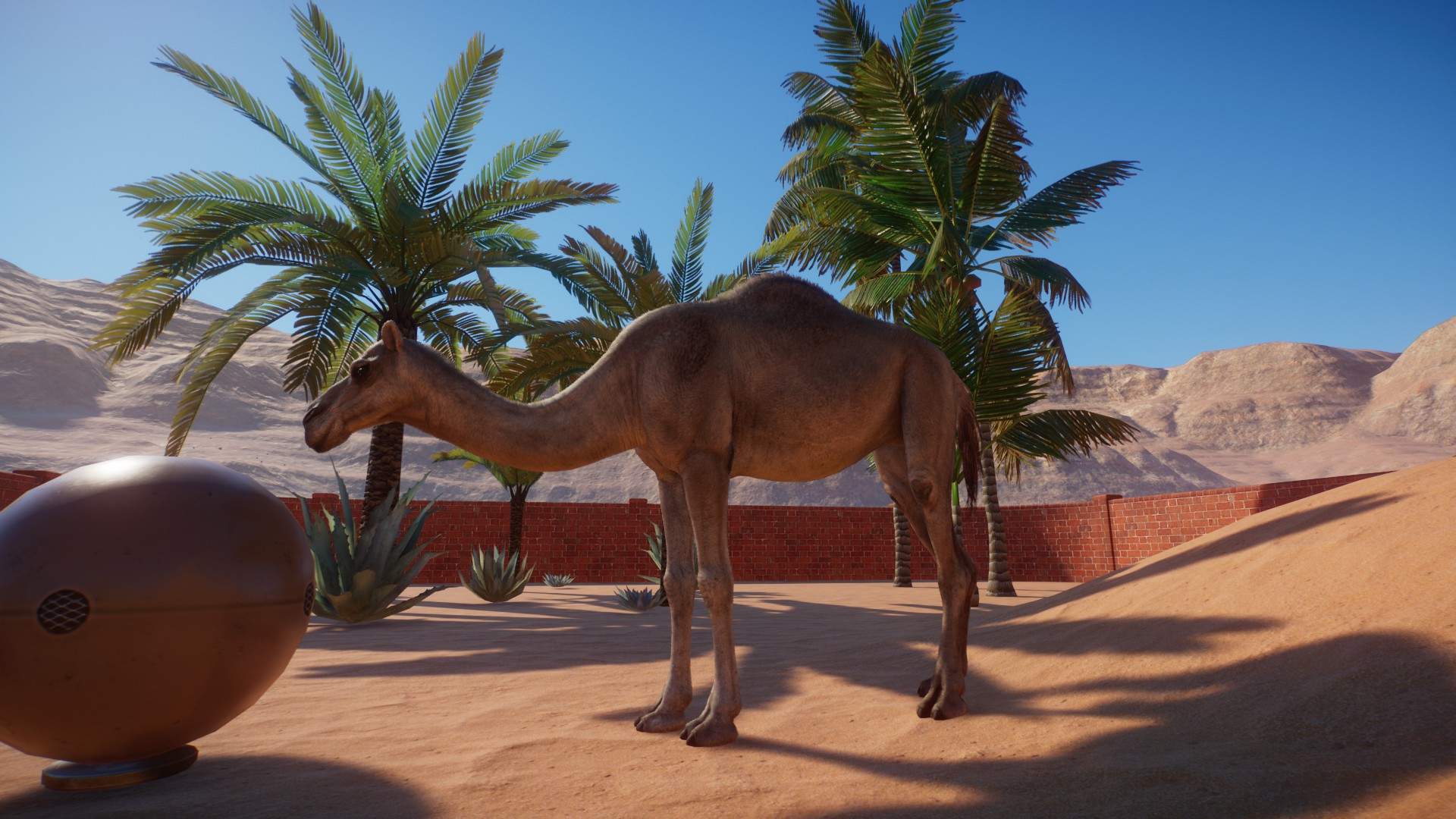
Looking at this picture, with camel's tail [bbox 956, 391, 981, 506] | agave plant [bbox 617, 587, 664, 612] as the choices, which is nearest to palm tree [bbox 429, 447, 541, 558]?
agave plant [bbox 617, 587, 664, 612]

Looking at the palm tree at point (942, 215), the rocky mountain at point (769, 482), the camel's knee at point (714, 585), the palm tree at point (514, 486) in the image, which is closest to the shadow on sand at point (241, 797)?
the camel's knee at point (714, 585)

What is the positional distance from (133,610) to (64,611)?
8.2 inches

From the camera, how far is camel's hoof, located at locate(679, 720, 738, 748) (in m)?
3.47

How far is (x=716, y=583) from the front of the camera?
3633mm

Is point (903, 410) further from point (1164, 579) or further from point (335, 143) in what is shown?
point (335, 143)

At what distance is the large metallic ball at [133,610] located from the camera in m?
2.80

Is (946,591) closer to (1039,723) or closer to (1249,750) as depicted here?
(1039,723)

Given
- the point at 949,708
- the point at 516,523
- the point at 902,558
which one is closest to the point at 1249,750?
the point at 949,708

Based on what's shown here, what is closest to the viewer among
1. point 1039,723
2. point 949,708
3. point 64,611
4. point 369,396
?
point 64,611

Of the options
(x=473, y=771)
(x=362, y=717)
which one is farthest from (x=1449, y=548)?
(x=362, y=717)

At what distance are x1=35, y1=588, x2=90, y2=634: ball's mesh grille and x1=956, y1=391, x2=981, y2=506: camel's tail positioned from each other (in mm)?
3982

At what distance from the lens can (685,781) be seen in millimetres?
2959

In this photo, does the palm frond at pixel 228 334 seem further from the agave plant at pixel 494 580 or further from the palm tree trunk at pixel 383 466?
the agave plant at pixel 494 580

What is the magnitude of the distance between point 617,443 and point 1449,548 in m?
3.57
